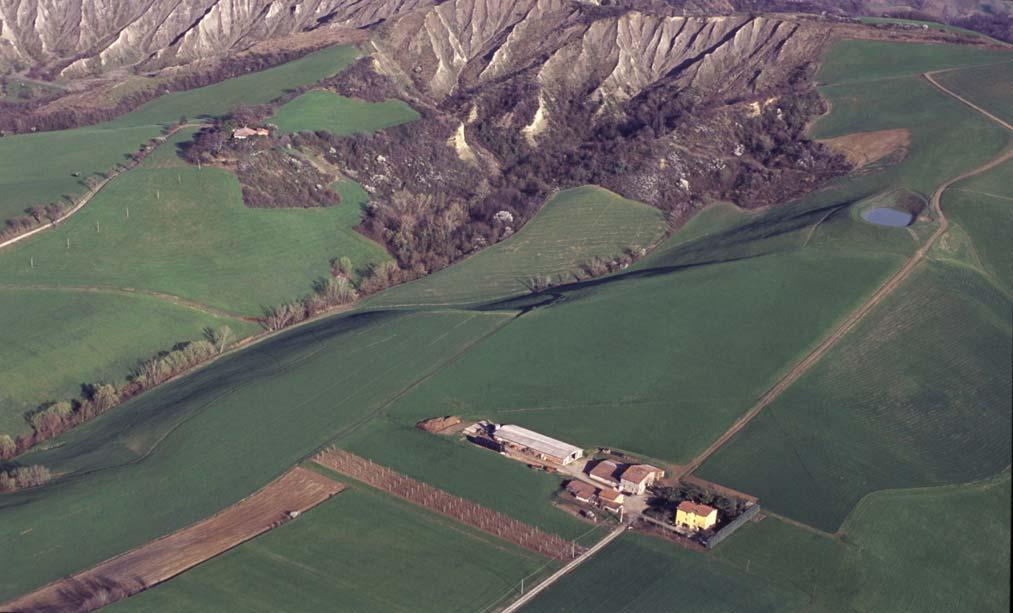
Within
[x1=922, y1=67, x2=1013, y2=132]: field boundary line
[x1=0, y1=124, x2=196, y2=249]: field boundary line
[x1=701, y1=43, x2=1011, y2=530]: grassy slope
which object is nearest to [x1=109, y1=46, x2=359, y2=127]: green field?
[x1=0, y1=124, x2=196, y2=249]: field boundary line

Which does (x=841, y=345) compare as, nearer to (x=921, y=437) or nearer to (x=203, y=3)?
(x=921, y=437)

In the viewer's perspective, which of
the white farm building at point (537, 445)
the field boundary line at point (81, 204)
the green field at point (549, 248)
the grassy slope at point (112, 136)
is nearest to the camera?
the white farm building at point (537, 445)

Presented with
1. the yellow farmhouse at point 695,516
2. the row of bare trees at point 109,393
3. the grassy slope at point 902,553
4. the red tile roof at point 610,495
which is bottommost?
the grassy slope at point 902,553

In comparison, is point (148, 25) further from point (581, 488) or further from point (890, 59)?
point (581, 488)

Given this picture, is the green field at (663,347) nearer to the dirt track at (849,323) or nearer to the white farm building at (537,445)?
the dirt track at (849,323)

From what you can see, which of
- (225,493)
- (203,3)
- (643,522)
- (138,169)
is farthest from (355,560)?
(203,3)

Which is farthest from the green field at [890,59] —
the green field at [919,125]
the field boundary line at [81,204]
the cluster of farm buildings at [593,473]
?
the field boundary line at [81,204]
